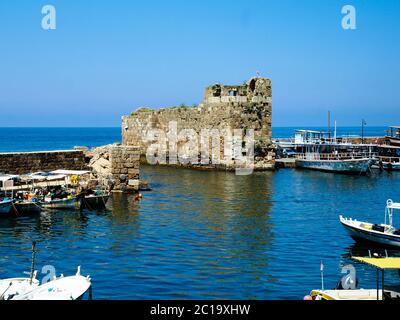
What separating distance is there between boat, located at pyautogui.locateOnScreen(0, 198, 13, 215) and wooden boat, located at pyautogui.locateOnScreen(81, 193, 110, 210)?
3191 millimetres

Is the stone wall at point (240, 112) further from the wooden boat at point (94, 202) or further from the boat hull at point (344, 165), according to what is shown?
the wooden boat at point (94, 202)

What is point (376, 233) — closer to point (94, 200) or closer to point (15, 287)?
point (15, 287)

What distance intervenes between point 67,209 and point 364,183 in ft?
67.6

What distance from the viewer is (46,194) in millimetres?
24172

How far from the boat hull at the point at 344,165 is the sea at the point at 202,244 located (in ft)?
39.8

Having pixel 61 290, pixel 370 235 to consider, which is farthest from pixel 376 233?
pixel 61 290

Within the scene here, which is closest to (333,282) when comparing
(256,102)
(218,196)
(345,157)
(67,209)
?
(67,209)

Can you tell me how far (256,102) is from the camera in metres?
43.2

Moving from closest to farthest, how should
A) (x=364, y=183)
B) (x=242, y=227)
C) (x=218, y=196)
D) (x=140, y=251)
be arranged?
(x=140, y=251), (x=242, y=227), (x=218, y=196), (x=364, y=183)

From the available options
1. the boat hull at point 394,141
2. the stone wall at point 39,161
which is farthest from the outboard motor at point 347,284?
the boat hull at point 394,141

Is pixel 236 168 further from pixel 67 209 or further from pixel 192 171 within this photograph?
pixel 67 209

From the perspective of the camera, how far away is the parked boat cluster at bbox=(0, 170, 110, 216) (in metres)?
22.6

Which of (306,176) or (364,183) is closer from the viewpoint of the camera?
→ (364,183)

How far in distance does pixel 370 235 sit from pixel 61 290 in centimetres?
1067
